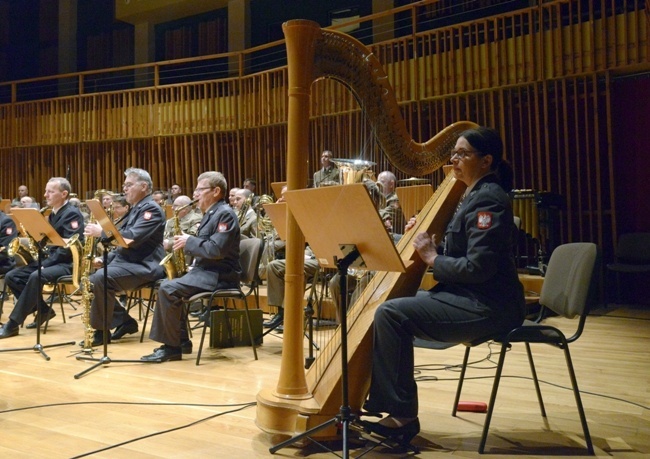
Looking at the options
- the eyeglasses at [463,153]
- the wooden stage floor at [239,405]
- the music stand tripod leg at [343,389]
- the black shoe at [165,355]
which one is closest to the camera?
the music stand tripod leg at [343,389]

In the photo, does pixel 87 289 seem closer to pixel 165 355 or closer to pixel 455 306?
pixel 165 355

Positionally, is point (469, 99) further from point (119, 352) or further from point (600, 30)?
point (119, 352)

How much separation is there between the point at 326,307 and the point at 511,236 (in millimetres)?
2999

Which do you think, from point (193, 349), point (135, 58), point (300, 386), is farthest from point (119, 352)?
point (135, 58)

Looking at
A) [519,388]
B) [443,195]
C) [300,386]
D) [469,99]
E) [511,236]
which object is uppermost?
[469,99]

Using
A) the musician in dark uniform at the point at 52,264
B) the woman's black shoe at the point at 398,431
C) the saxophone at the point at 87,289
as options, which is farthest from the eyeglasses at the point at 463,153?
the musician in dark uniform at the point at 52,264

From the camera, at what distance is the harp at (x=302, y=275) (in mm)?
2348

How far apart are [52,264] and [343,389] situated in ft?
12.2

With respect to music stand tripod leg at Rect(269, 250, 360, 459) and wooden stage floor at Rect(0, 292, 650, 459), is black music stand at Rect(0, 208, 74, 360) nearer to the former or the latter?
wooden stage floor at Rect(0, 292, 650, 459)

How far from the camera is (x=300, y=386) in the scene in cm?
246

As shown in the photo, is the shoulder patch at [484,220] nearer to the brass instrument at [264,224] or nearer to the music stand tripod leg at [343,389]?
the music stand tripod leg at [343,389]

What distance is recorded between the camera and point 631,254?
596 centimetres

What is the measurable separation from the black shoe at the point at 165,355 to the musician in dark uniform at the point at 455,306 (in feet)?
6.97

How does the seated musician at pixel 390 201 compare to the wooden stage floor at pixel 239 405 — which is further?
the seated musician at pixel 390 201
